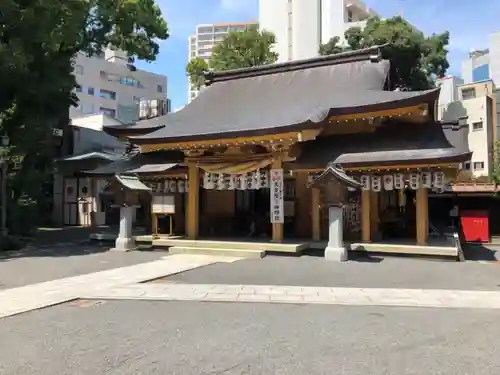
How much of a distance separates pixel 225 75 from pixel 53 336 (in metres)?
16.0

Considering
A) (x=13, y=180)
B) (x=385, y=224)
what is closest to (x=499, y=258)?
(x=385, y=224)

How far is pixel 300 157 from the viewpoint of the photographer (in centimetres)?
1458

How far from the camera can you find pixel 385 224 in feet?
53.4

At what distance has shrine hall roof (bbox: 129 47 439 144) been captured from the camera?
44.6 feet

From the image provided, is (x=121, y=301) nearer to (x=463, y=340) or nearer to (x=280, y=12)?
(x=463, y=340)

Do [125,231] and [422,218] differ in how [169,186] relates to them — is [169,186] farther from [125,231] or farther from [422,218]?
[422,218]

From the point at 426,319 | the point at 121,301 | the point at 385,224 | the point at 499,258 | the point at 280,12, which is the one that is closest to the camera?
the point at 426,319

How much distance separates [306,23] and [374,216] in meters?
47.3

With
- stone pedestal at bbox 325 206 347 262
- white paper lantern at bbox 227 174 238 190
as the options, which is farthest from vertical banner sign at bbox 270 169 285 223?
stone pedestal at bbox 325 206 347 262

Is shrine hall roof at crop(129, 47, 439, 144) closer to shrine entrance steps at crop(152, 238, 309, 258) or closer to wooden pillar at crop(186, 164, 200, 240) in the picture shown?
wooden pillar at crop(186, 164, 200, 240)

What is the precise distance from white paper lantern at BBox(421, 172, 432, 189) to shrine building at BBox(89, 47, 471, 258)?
6cm

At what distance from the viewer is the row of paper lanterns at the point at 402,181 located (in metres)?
12.8

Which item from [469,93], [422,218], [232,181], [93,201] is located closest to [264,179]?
[232,181]

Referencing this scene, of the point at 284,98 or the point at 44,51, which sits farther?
the point at 44,51
